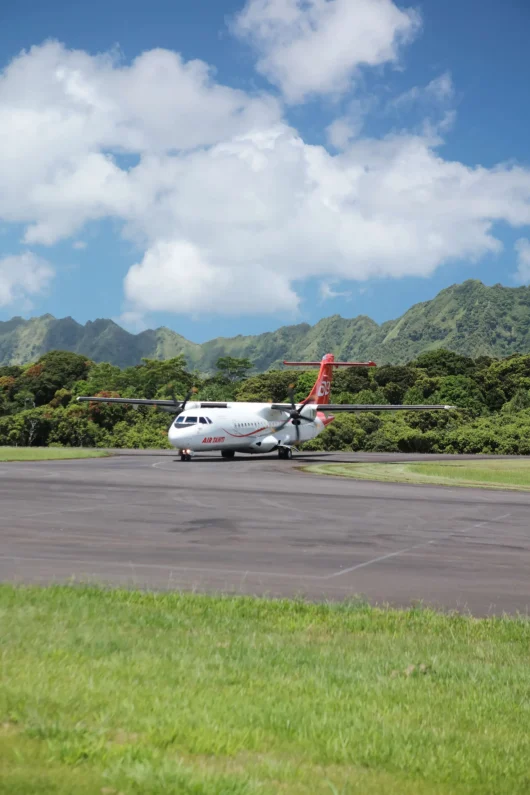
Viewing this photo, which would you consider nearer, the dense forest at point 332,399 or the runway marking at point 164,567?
the runway marking at point 164,567

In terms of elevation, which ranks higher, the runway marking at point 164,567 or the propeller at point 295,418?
the propeller at point 295,418

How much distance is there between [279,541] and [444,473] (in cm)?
2592

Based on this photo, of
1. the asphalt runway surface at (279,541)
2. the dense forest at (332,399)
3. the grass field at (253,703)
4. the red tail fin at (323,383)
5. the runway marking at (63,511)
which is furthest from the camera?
the dense forest at (332,399)

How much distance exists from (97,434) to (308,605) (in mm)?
75468

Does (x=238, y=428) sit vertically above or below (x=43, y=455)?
above

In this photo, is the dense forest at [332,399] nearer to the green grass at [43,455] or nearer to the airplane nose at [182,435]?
the green grass at [43,455]

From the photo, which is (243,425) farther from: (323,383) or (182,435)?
(323,383)

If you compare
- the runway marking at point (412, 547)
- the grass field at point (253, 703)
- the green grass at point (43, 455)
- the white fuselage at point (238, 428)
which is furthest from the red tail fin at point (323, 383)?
the grass field at point (253, 703)

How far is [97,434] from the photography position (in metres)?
82.6

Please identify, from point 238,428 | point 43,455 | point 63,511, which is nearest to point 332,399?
point 43,455

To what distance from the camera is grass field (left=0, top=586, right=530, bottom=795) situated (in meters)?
4.17

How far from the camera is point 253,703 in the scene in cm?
534

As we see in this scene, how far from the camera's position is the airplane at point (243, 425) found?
45.1 meters

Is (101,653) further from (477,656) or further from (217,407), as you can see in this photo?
(217,407)
